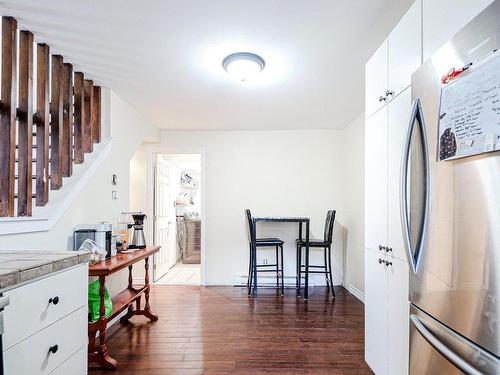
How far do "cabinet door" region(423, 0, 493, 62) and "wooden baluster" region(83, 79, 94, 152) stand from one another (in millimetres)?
2718

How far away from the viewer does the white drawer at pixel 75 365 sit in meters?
1.26

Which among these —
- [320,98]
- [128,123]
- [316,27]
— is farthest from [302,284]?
[316,27]

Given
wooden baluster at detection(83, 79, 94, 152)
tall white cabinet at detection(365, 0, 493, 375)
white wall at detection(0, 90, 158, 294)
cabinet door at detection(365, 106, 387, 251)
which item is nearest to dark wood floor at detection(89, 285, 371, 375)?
tall white cabinet at detection(365, 0, 493, 375)

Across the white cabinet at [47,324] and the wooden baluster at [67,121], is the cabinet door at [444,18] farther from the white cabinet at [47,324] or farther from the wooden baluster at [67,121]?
the wooden baluster at [67,121]

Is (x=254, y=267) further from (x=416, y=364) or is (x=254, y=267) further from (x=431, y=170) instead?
(x=431, y=170)

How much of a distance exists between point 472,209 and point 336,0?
4.48 feet

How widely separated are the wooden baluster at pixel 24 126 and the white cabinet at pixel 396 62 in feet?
7.58

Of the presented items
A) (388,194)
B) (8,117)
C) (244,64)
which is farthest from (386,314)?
(8,117)

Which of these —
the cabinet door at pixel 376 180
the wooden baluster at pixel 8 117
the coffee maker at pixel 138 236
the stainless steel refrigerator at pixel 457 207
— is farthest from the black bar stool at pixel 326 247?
the wooden baluster at pixel 8 117

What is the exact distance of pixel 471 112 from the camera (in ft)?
3.02

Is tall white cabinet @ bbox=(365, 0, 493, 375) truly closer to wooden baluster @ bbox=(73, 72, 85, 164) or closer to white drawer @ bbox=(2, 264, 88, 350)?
white drawer @ bbox=(2, 264, 88, 350)

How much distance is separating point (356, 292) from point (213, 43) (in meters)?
3.43

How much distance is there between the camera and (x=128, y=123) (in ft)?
11.8

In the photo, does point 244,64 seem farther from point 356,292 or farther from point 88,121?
point 356,292
